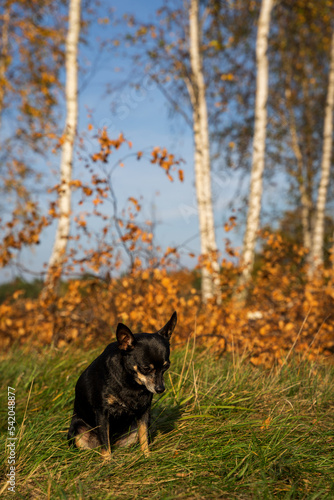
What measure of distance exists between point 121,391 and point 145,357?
346 mm

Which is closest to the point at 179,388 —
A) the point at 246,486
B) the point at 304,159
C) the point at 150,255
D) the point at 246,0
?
the point at 246,486

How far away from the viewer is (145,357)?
3090mm

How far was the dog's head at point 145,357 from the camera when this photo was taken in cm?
307

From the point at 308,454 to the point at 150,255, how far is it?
4.66m

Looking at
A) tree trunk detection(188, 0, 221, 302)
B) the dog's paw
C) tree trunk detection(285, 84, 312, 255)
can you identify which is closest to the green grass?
the dog's paw

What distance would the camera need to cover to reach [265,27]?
10.3m

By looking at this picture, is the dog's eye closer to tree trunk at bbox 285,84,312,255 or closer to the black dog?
the black dog

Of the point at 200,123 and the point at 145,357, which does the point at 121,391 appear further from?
the point at 200,123

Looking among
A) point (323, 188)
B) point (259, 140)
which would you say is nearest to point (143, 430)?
point (259, 140)

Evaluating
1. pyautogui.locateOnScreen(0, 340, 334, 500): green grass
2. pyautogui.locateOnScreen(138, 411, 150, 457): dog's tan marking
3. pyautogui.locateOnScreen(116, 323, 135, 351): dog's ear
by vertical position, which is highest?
pyautogui.locateOnScreen(116, 323, 135, 351): dog's ear

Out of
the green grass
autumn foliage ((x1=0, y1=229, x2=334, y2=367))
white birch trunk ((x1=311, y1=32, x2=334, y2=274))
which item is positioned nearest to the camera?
the green grass

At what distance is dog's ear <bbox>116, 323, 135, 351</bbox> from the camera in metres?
3.03

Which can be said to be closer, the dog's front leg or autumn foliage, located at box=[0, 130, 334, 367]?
the dog's front leg

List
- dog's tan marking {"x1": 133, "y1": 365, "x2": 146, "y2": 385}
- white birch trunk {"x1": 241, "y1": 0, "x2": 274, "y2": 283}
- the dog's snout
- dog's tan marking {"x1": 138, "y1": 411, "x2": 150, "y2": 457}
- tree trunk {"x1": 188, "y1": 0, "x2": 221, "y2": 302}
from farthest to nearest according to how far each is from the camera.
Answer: tree trunk {"x1": 188, "y1": 0, "x2": 221, "y2": 302}
white birch trunk {"x1": 241, "y1": 0, "x2": 274, "y2": 283}
dog's tan marking {"x1": 138, "y1": 411, "x2": 150, "y2": 457}
dog's tan marking {"x1": 133, "y1": 365, "x2": 146, "y2": 385}
the dog's snout
